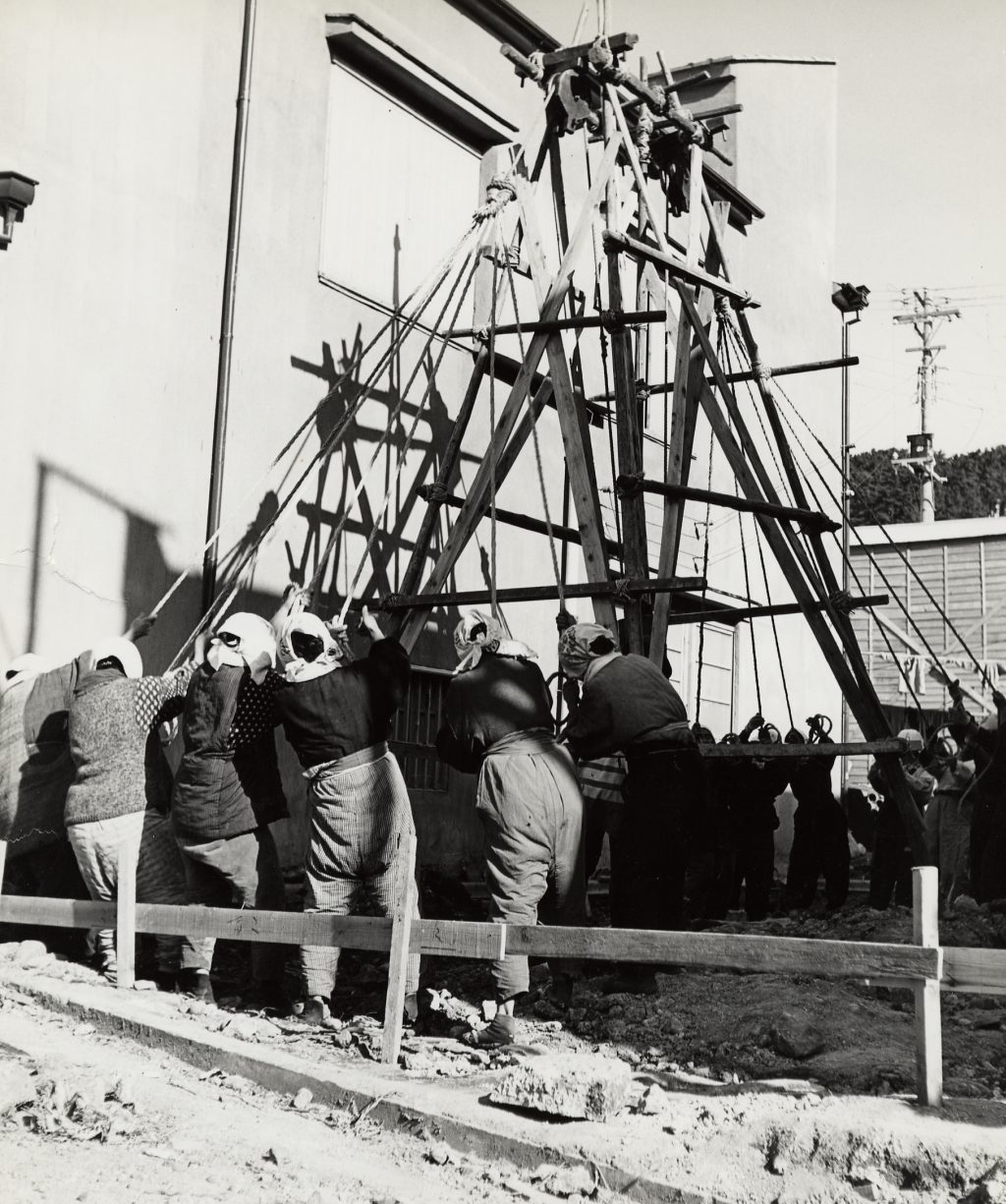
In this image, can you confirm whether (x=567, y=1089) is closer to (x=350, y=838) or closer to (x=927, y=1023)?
(x=927, y=1023)

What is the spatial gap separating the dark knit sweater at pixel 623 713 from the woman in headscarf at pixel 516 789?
0.93 ft

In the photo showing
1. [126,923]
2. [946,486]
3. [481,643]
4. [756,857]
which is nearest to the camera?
[126,923]

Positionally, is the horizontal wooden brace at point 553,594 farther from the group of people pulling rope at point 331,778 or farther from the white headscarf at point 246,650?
the white headscarf at point 246,650

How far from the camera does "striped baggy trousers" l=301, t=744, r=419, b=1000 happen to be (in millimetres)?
6160

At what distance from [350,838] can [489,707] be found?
2.72ft

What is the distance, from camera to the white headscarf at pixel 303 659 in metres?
6.29

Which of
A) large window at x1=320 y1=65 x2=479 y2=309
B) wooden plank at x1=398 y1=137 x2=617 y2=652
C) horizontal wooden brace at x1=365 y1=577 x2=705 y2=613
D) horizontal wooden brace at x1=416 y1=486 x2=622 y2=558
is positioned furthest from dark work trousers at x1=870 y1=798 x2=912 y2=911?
large window at x1=320 y1=65 x2=479 y2=309

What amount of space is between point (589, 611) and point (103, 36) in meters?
6.21

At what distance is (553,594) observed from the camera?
848 cm

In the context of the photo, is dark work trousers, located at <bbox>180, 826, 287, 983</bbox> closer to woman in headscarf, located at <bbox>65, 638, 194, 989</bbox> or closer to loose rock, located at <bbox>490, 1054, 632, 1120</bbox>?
woman in headscarf, located at <bbox>65, 638, 194, 989</bbox>

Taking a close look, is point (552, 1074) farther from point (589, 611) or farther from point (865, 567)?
point (865, 567)

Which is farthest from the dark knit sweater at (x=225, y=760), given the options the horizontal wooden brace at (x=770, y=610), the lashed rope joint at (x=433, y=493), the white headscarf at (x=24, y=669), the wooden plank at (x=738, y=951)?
the horizontal wooden brace at (x=770, y=610)

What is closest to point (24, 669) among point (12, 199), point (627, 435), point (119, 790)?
point (119, 790)

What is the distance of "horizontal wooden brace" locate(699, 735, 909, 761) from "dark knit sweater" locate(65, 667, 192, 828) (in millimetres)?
3114
